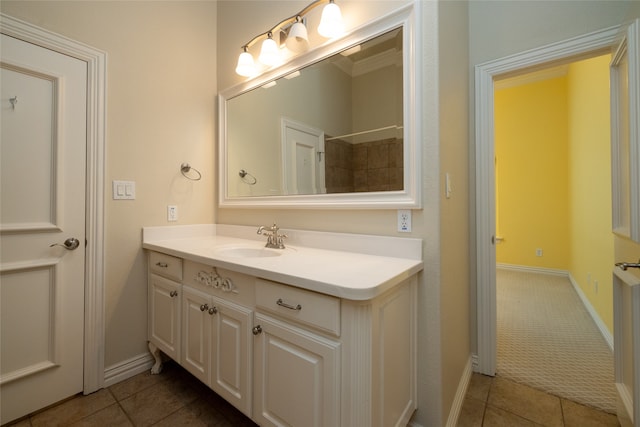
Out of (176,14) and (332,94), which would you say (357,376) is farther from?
(176,14)

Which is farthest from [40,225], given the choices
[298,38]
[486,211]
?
[486,211]

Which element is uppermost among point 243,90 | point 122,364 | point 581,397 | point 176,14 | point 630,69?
point 176,14

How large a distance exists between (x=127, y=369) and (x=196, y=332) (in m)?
0.75

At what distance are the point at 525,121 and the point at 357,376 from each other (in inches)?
198

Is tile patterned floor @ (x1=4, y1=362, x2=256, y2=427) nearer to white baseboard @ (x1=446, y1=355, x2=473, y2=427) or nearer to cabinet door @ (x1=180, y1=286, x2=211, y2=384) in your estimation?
cabinet door @ (x1=180, y1=286, x2=211, y2=384)

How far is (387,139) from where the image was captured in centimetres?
137

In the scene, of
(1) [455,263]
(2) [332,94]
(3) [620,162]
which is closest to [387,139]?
(2) [332,94]

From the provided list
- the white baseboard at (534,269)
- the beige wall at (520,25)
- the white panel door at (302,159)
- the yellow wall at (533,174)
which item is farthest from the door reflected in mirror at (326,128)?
the white baseboard at (534,269)

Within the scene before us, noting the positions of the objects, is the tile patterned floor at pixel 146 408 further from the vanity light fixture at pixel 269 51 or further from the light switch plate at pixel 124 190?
the vanity light fixture at pixel 269 51

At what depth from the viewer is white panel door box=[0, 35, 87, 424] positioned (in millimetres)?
1353

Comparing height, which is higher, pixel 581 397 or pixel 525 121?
pixel 525 121

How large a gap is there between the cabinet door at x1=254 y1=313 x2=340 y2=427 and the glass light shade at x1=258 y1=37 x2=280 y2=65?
1.55 meters

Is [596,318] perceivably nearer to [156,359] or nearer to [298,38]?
[298,38]

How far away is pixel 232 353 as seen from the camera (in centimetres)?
122
